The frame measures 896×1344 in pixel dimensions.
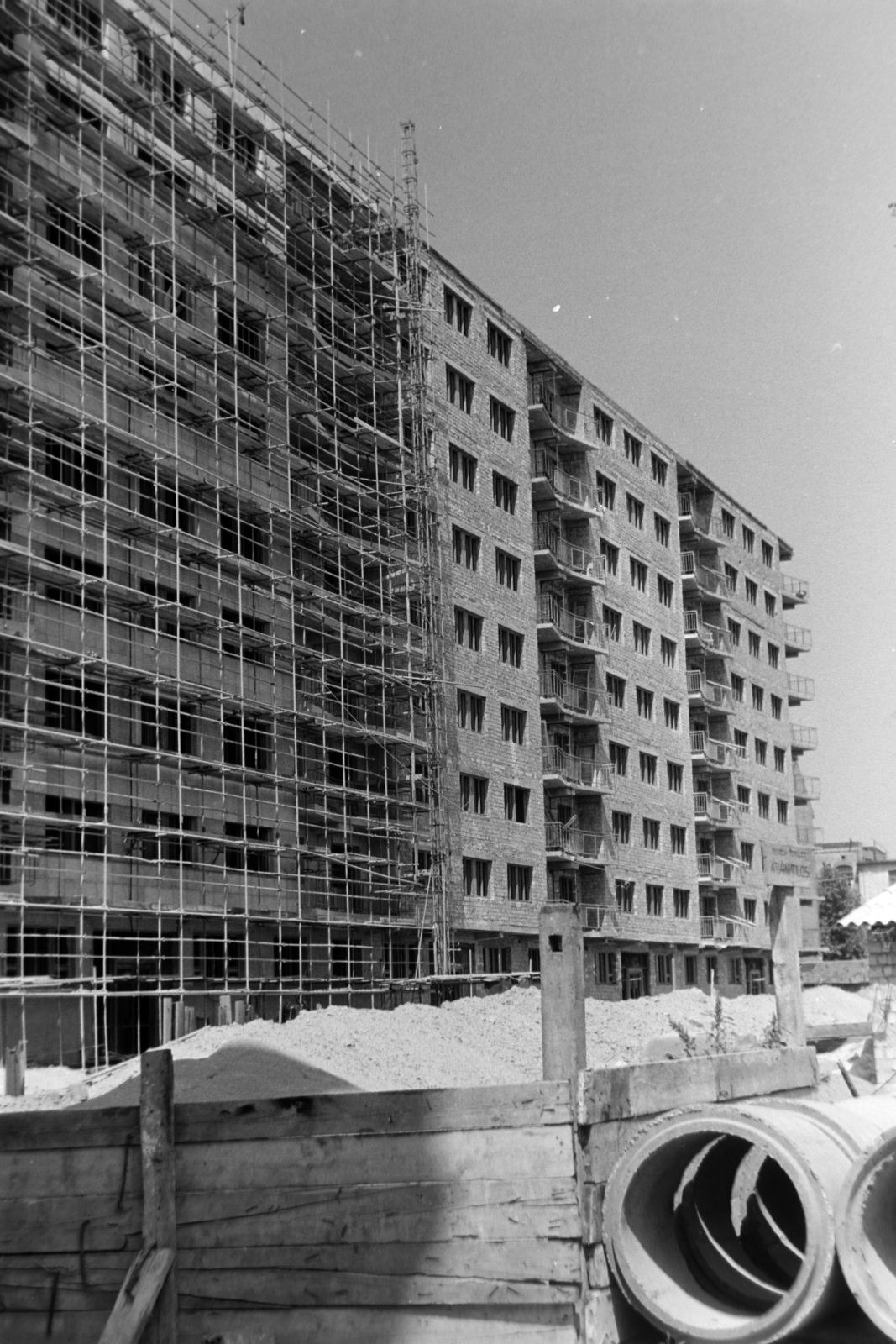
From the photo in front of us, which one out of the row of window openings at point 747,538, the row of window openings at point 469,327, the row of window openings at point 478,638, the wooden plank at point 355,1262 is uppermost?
the row of window openings at point 469,327

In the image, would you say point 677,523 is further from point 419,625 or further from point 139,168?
point 139,168

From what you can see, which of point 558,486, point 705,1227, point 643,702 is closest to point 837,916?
point 643,702

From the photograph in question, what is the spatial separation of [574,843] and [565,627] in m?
7.74

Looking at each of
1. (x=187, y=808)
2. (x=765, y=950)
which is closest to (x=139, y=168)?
(x=187, y=808)

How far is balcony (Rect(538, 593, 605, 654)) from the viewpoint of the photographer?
54500mm

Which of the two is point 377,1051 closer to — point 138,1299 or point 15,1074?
point 15,1074

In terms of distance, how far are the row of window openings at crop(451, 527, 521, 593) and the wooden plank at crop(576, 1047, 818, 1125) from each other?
122 feet

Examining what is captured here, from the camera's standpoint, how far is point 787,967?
52.5 feet

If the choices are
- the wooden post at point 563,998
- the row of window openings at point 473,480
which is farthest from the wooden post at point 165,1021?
the row of window openings at point 473,480

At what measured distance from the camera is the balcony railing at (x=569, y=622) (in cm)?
5553

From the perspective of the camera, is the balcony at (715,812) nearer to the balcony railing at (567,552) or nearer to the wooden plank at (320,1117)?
the balcony railing at (567,552)

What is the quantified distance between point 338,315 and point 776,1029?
32117 mm

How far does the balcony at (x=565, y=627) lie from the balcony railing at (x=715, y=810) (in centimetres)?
1201

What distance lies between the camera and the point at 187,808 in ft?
116
